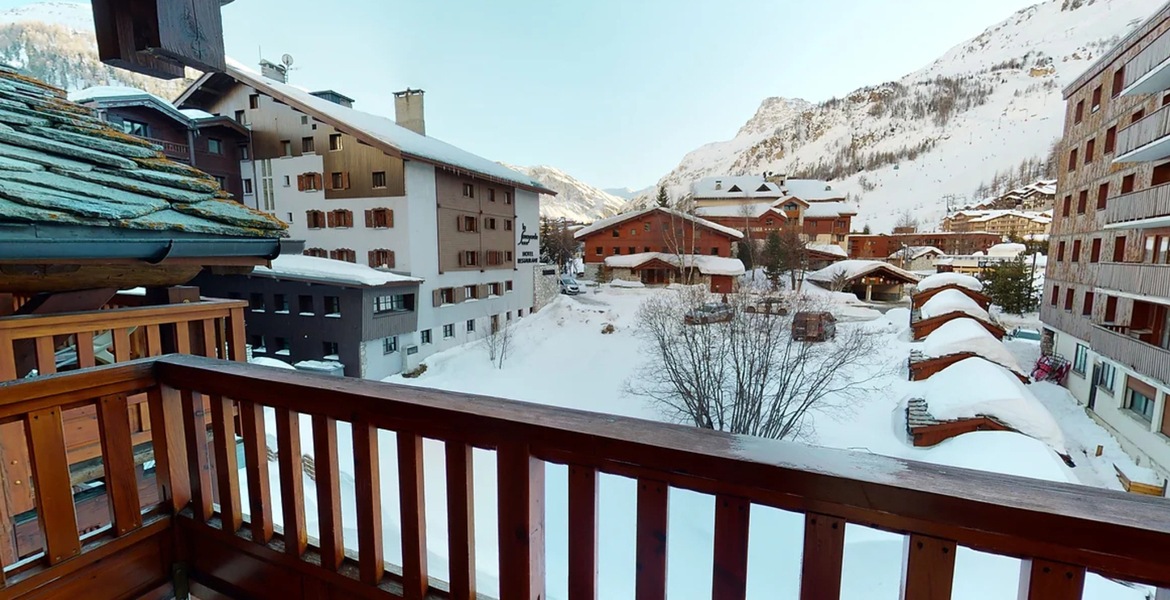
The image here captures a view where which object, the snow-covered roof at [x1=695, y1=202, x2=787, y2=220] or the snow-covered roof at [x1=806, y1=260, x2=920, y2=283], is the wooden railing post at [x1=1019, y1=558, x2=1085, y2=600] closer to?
the snow-covered roof at [x1=806, y1=260, x2=920, y2=283]

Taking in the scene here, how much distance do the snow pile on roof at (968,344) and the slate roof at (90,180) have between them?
46.4 feet

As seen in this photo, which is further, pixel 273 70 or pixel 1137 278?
pixel 273 70

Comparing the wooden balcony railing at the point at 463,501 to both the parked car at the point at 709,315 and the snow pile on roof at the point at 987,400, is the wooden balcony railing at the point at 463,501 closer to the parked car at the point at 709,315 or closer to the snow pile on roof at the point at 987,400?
the snow pile on roof at the point at 987,400

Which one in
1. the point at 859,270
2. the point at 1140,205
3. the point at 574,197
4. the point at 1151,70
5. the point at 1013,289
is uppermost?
the point at 574,197

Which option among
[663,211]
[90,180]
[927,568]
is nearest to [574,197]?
[663,211]

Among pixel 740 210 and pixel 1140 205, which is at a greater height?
pixel 740 210

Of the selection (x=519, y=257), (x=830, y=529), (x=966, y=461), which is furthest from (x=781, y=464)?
(x=519, y=257)

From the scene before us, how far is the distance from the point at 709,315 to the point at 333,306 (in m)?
9.98

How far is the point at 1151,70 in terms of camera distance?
30.8ft

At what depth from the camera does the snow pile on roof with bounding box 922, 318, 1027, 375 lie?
36.6ft

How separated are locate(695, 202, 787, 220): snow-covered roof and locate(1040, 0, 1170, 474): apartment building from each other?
1786 cm

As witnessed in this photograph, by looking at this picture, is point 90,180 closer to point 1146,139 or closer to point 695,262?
point 1146,139

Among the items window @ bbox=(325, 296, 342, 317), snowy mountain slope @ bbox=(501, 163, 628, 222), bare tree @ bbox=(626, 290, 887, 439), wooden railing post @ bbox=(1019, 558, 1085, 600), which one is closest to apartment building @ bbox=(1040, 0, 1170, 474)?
bare tree @ bbox=(626, 290, 887, 439)

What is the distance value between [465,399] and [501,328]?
16734 millimetres
